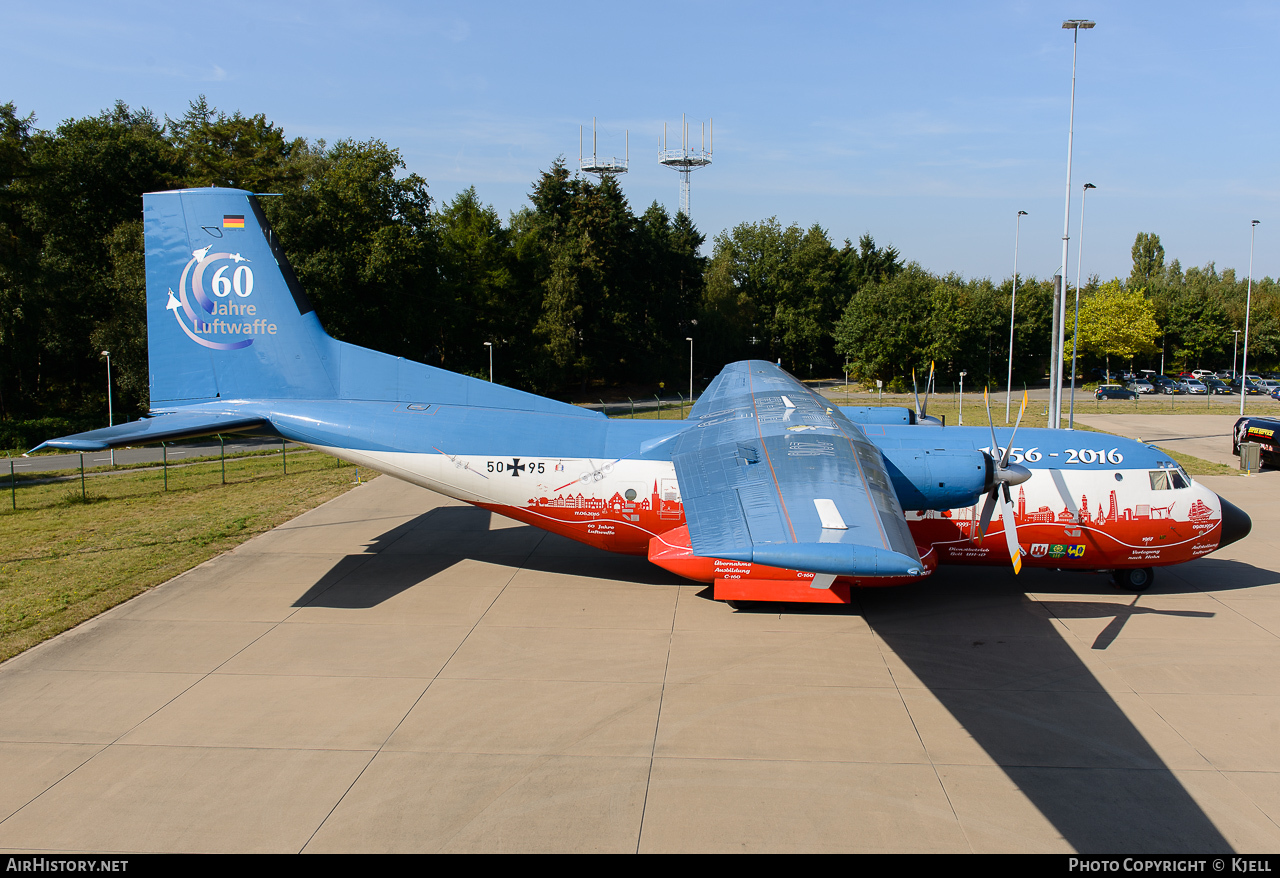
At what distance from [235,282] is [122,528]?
372 inches

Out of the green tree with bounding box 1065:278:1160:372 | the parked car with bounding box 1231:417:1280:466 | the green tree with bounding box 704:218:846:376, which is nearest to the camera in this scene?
the parked car with bounding box 1231:417:1280:466

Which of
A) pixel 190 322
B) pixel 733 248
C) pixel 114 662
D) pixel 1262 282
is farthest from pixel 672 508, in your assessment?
pixel 1262 282

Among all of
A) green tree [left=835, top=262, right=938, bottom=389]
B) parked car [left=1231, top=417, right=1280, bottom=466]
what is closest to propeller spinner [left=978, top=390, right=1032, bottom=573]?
parked car [left=1231, top=417, right=1280, bottom=466]

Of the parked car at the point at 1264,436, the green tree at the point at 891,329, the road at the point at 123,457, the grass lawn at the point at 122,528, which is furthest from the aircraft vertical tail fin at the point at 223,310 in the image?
the green tree at the point at 891,329

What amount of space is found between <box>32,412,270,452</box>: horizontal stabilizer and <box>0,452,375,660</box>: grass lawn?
136 inches

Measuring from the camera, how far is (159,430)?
47.7 feet

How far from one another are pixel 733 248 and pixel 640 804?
95310mm

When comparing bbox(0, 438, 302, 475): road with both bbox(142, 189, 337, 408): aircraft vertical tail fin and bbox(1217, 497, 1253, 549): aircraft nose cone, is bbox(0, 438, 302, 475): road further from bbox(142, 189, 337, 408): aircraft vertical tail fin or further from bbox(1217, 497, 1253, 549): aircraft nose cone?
bbox(1217, 497, 1253, 549): aircraft nose cone

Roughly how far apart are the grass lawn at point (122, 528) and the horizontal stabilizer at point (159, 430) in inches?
136

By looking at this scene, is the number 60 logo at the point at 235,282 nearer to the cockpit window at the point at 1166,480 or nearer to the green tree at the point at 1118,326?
the cockpit window at the point at 1166,480

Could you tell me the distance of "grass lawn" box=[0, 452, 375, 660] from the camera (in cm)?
1555

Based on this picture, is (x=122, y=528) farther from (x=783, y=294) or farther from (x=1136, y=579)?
(x=783, y=294)

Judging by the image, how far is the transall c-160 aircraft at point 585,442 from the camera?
47.9 feet

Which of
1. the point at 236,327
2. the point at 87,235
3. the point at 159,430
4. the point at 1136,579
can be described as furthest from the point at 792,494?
the point at 87,235
